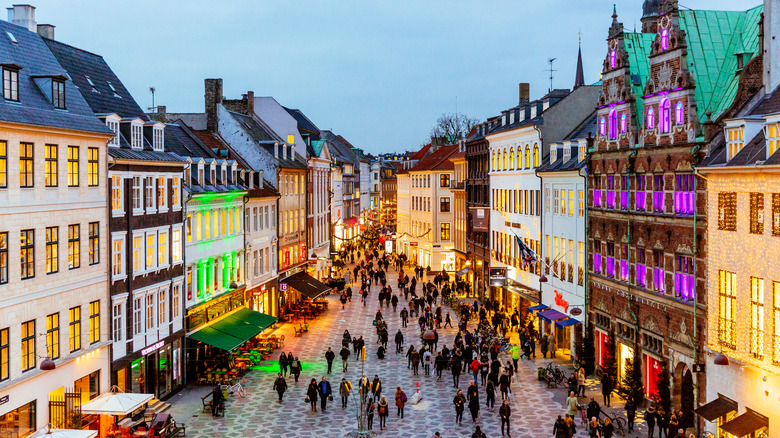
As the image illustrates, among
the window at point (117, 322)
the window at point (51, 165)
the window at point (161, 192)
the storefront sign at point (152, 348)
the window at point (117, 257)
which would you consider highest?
the window at point (51, 165)

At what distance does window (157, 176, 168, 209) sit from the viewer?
3541 centimetres

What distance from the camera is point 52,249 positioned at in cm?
2722

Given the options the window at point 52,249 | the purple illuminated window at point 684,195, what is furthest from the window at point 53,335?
the purple illuminated window at point 684,195

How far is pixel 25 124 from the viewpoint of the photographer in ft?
81.2

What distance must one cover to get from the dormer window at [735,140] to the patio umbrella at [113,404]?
69.9 ft

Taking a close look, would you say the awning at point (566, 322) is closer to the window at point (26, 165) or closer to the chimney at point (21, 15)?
the window at point (26, 165)

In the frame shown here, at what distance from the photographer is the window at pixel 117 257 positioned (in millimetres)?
31203

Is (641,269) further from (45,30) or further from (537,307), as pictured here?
(45,30)

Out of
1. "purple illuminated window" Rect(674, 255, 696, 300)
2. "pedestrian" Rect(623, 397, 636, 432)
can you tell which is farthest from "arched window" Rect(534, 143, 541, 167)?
"pedestrian" Rect(623, 397, 636, 432)

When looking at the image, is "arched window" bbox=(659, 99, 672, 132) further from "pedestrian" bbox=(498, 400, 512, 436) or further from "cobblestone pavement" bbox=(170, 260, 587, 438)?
"pedestrian" bbox=(498, 400, 512, 436)

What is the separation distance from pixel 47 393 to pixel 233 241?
20.8 metres

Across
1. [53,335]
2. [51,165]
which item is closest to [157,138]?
[51,165]

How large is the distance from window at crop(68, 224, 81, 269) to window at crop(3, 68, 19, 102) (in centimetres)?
474

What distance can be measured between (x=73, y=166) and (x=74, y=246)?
2.74 meters
